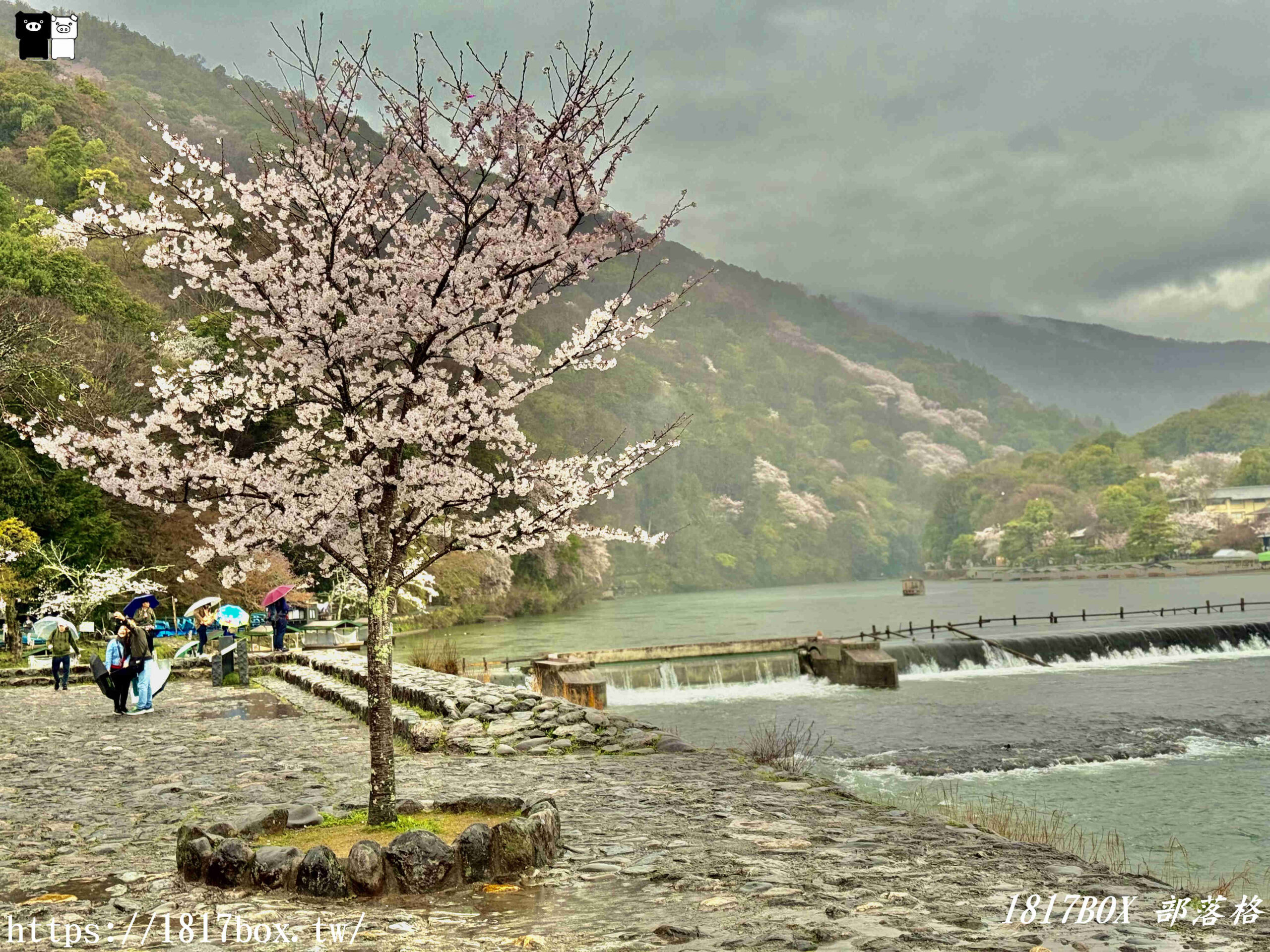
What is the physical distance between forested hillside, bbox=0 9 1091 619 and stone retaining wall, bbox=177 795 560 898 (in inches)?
171

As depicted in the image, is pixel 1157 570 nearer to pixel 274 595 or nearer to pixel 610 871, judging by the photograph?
pixel 274 595

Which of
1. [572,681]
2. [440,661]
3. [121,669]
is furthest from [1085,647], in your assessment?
[121,669]

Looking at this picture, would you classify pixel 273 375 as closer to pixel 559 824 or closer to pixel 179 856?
pixel 179 856

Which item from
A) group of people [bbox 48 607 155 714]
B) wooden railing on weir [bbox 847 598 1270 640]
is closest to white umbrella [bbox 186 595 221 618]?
group of people [bbox 48 607 155 714]

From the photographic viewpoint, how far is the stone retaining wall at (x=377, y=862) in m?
6.52

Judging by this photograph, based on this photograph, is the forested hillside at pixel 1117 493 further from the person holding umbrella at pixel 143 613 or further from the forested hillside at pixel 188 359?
the person holding umbrella at pixel 143 613

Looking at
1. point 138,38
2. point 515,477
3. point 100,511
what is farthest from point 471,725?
point 138,38

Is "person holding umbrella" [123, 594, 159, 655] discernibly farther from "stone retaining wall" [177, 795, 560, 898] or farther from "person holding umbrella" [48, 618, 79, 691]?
"stone retaining wall" [177, 795, 560, 898]

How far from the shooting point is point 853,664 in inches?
1206

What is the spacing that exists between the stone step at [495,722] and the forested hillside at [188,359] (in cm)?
618

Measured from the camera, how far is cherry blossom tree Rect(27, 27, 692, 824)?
7.88 m

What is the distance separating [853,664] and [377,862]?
2560 centimetres

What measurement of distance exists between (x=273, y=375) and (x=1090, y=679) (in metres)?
28.5

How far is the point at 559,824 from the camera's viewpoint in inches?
294
